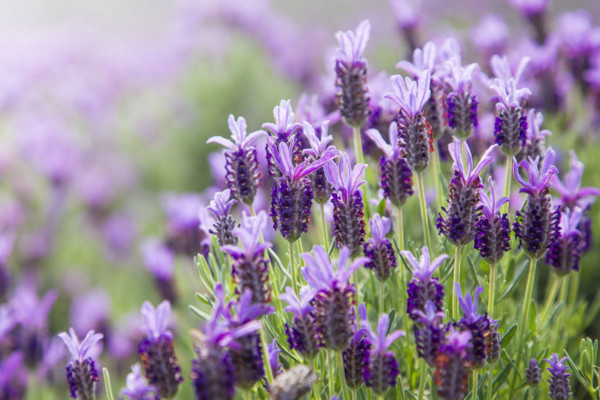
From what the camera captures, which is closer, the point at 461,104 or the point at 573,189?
the point at 461,104

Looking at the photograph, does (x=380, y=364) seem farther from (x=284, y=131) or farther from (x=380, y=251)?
(x=284, y=131)

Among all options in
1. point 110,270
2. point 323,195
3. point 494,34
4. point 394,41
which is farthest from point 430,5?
point 323,195

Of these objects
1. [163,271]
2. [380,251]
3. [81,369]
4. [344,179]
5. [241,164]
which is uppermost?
[163,271]

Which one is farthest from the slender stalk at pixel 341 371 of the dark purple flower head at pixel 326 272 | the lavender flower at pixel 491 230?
the lavender flower at pixel 491 230

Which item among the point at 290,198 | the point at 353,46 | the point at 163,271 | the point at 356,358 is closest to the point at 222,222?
the point at 290,198

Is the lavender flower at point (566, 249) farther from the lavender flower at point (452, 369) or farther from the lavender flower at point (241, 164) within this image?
the lavender flower at point (241, 164)

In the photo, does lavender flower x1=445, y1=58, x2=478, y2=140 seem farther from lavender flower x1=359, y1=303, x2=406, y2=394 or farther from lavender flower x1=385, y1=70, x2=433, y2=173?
lavender flower x1=359, y1=303, x2=406, y2=394

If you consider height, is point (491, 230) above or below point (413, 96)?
below
